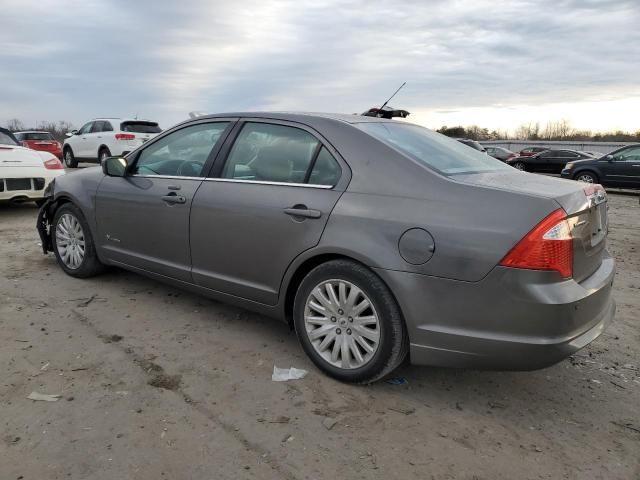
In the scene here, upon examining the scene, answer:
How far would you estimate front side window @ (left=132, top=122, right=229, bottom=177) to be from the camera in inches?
146

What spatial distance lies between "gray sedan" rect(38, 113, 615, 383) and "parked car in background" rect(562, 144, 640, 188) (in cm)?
1439

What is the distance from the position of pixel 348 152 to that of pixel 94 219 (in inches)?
101

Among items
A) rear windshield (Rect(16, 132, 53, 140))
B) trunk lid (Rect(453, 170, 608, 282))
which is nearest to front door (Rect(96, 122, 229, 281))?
trunk lid (Rect(453, 170, 608, 282))

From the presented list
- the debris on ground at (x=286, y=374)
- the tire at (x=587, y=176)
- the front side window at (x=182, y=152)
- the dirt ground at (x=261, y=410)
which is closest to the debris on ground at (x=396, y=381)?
the dirt ground at (x=261, y=410)

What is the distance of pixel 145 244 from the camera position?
3.97m

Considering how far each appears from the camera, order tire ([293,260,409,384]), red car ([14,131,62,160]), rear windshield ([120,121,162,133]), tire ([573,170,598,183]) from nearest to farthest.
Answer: tire ([293,260,409,384]) < rear windshield ([120,121,162,133]) < tire ([573,170,598,183]) < red car ([14,131,62,160])

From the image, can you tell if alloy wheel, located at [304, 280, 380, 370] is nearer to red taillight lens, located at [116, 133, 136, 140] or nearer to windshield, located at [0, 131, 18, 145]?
windshield, located at [0, 131, 18, 145]

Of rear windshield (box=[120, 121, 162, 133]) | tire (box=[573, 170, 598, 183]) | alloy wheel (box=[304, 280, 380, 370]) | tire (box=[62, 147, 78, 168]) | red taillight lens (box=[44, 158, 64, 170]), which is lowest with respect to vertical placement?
tire (box=[573, 170, 598, 183])

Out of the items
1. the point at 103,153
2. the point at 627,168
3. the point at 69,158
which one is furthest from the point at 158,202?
the point at 69,158

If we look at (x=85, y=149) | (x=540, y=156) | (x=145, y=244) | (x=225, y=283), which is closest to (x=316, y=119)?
(x=225, y=283)

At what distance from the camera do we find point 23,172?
25.4 ft

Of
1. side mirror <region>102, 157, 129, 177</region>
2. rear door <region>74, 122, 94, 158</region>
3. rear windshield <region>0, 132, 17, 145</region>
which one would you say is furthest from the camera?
rear door <region>74, 122, 94, 158</region>

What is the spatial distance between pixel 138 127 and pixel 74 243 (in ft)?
40.8

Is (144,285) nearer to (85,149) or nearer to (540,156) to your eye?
(85,149)
